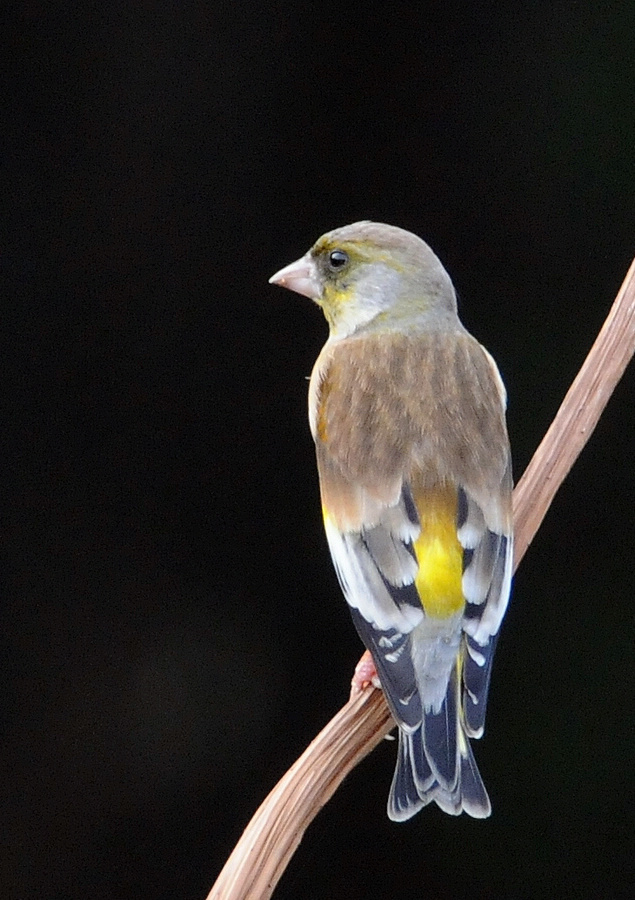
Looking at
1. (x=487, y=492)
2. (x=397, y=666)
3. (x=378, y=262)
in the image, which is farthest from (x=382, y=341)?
(x=397, y=666)

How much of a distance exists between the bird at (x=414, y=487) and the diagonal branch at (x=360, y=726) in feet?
0.10

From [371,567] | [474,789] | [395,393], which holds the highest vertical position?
[395,393]

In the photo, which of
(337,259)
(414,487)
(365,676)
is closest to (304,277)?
(337,259)

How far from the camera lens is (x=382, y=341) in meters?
1.07

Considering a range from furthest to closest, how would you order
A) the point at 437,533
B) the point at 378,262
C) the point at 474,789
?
the point at 378,262, the point at 437,533, the point at 474,789

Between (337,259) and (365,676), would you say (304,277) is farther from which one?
(365,676)

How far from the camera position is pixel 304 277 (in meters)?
1.08

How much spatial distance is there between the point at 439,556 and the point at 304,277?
0.31 metres

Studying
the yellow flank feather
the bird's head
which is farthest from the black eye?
the yellow flank feather

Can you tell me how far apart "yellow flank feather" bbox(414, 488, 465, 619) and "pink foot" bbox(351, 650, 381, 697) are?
2.5 inches

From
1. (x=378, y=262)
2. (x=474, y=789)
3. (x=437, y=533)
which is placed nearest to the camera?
(x=474, y=789)

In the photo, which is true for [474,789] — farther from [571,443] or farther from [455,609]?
[571,443]

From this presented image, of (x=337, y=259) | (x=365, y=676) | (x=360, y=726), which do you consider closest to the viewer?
(x=360, y=726)

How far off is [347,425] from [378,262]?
0.17m
